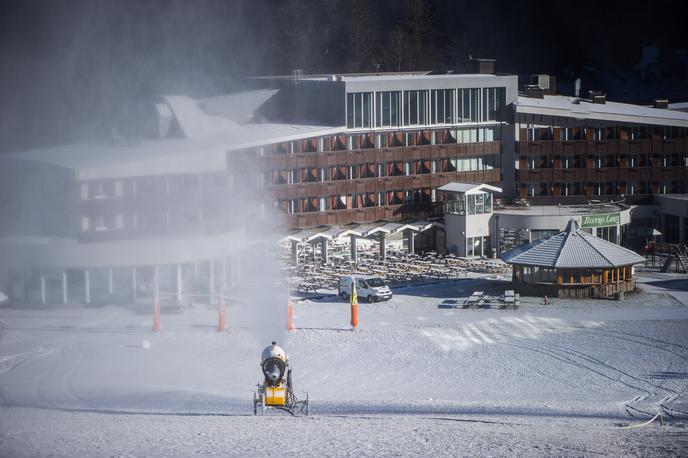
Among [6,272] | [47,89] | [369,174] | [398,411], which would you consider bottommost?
[398,411]

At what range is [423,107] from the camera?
54.3 m

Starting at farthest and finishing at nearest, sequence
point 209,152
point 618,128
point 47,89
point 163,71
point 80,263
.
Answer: point 163,71
point 47,89
point 618,128
point 209,152
point 80,263

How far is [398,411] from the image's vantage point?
31422mm

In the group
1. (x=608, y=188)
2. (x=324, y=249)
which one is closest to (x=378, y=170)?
(x=324, y=249)

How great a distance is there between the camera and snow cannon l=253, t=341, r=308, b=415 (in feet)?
97.5

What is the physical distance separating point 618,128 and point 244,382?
1098 inches

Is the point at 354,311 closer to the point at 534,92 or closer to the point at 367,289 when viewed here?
the point at 367,289

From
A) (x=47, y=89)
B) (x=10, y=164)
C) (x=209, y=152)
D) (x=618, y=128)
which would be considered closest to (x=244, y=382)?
(x=209, y=152)

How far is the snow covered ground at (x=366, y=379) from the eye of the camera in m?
28.7

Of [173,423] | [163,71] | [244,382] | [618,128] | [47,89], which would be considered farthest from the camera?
[163,71]

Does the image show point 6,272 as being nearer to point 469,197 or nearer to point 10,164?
point 10,164

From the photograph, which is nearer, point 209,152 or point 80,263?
point 80,263

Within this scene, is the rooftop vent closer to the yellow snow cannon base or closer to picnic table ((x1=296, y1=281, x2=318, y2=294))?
picnic table ((x1=296, y1=281, x2=318, y2=294))

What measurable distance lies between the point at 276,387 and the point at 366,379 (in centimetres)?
495
